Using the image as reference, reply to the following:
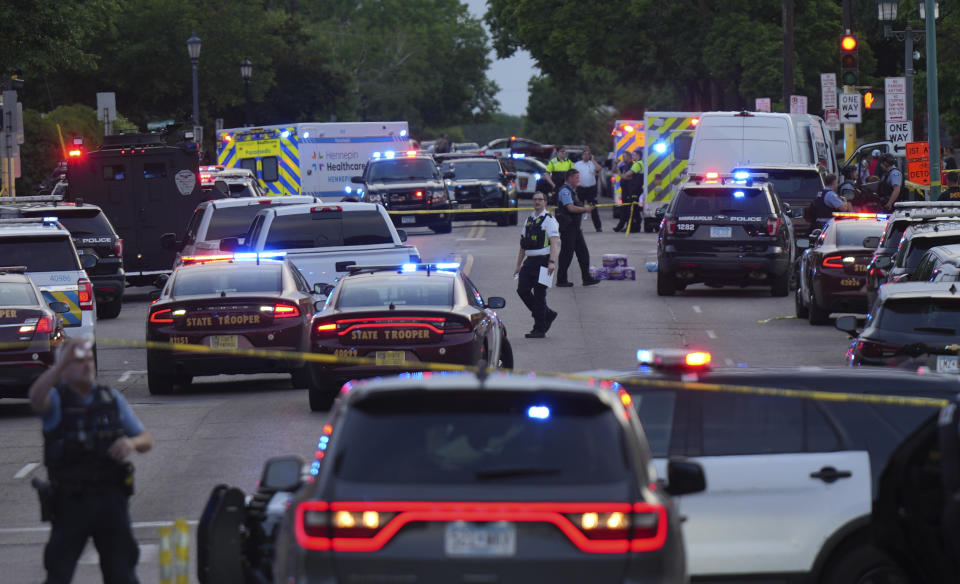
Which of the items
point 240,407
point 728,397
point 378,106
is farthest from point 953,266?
point 378,106

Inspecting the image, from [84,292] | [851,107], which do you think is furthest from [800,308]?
[851,107]

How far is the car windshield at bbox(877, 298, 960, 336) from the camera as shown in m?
14.1

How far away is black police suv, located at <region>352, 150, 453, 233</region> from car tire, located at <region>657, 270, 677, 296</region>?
13.8 m

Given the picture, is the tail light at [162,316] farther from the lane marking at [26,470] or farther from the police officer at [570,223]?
the police officer at [570,223]

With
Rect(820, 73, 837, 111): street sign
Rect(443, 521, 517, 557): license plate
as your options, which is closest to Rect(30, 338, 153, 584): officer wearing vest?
Rect(443, 521, 517, 557): license plate

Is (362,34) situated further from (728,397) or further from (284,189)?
(728,397)

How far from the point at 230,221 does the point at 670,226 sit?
22.1ft

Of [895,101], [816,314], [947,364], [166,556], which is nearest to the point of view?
[166,556]

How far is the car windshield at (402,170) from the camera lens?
1704 inches

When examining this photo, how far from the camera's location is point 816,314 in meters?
24.4

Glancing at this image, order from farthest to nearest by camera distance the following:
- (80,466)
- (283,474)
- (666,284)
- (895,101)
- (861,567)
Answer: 1. (895,101)
2. (666,284)
3. (861,567)
4. (80,466)
5. (283,474)

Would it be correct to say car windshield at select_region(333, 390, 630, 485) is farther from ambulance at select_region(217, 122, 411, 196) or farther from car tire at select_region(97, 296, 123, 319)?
ambulance at select_region(217, 122, 411, 196)

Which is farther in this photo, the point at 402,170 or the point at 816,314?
the point at 402,170

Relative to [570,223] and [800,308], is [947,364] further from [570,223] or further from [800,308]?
[570,223]
